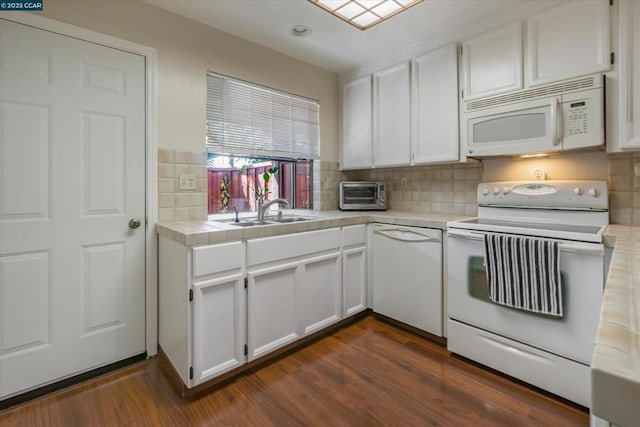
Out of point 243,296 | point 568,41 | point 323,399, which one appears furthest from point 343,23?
point 323,399

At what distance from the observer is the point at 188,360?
5.45 feet

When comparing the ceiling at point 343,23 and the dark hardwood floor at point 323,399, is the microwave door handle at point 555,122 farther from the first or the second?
the dark hardwood floor at point 323,399

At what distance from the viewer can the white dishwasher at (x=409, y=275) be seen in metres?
2.22

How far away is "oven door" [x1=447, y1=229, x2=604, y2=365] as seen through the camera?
1564mm

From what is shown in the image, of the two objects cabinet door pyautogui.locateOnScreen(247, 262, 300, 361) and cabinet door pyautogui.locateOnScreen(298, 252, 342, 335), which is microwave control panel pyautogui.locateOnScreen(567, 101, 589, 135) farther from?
cabinet door pyautogui.locateOnScreen(247, 262, 300, 361)

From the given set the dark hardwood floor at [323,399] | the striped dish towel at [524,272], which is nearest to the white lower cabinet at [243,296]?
the dark hardwood floor at [323,399]

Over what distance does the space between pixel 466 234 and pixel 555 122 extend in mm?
836

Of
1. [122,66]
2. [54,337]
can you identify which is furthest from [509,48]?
[54,337]

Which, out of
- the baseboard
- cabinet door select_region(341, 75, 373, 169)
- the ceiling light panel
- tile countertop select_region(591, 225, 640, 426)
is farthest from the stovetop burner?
the baseboard

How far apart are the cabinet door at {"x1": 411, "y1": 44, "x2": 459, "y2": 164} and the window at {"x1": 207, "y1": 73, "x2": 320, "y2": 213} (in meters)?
0.99

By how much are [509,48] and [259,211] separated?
81.6 inches

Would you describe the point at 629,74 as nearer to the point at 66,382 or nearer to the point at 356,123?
the point at 356,123

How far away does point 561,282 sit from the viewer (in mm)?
1630

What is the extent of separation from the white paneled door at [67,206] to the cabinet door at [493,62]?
87.6 inches
